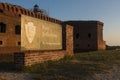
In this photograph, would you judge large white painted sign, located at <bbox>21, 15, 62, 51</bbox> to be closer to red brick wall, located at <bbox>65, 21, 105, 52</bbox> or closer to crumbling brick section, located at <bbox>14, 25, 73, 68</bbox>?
crumbling brick section, located at <bbox>14, 25, 73, 68</bbox>

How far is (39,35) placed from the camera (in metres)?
13.0

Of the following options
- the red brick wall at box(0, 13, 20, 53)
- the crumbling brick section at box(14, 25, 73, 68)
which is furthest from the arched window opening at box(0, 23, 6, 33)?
the crumbling brick section at box(14, 25, 73, 68)

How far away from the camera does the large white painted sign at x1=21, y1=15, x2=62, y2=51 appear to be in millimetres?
11672

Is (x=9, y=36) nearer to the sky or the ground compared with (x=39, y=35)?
nearer to the sky

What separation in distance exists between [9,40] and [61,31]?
1720 centimetres

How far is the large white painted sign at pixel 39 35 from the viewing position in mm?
11672

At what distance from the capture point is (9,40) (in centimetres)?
3225

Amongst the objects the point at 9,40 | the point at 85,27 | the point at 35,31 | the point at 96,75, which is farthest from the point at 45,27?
the point at 85,27

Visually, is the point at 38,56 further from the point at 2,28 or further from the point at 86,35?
the point at 86,35

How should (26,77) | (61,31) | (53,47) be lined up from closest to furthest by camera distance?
1. (26,77)
2. (53,47)
3. (61,31)

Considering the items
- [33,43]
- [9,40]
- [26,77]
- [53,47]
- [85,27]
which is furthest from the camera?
[85,27]

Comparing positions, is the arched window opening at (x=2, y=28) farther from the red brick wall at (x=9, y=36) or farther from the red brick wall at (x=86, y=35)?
the red brick wall at (x=86, y=35)

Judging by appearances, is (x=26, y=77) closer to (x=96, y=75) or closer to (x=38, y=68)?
(x=38, y=68)

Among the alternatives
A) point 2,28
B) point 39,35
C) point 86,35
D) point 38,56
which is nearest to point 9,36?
point 2,28
